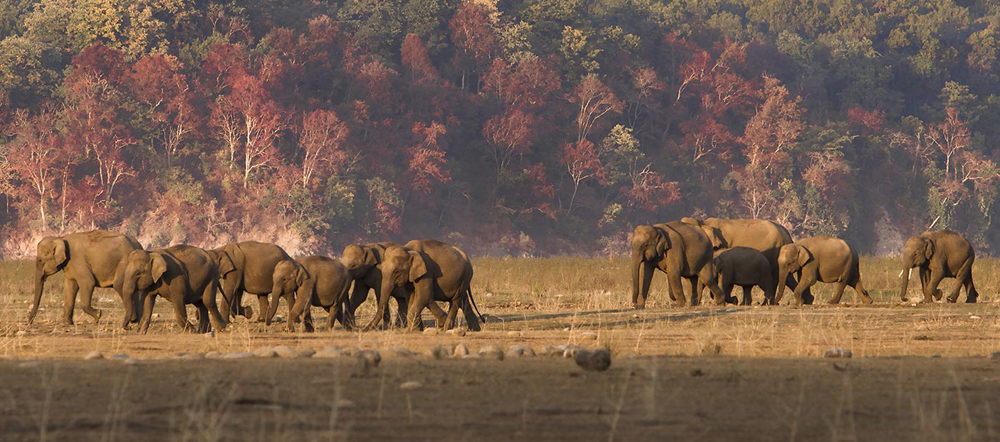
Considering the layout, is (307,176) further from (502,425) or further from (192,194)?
(502,425)

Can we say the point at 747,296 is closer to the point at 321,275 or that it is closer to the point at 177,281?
the point at 321,275

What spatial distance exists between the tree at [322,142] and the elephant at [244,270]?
124 ft

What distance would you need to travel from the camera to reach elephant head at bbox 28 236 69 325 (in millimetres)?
20078

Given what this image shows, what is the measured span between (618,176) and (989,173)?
2108 centimetres

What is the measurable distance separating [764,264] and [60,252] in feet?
37.6

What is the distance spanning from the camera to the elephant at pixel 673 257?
24453 millimetres

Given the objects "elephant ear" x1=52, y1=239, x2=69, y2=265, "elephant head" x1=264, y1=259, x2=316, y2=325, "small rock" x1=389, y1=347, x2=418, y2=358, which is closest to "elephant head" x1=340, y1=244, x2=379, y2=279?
→ "elephant head" x1=264, y1=259, x2=316, y2=325

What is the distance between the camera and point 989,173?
245ft

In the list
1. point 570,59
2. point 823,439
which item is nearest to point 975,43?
point 570,59

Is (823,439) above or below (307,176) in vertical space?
above

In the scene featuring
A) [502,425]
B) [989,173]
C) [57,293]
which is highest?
[502,425]

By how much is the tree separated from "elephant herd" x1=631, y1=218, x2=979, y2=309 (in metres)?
32.9

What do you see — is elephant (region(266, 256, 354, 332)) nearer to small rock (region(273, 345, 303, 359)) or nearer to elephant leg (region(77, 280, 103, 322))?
elephant leg (region(77, 280, 103, 322))

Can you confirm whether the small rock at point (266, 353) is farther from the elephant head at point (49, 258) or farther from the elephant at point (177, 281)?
the elephant head at point (49, 258)
